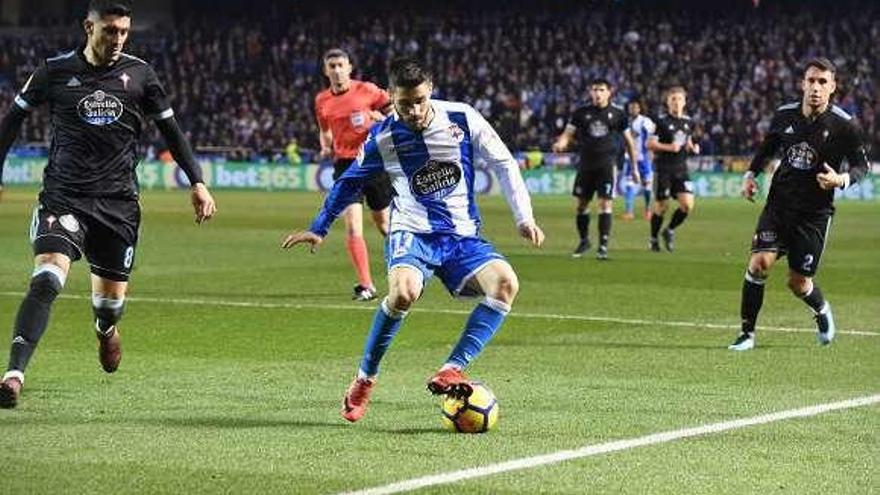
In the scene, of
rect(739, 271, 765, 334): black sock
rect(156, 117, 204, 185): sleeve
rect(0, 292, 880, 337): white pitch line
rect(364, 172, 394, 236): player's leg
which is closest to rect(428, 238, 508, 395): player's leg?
rect(156, 117, 204, 185): sleeve

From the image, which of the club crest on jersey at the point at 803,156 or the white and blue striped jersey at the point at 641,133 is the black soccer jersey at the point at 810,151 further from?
the white and blue striped jersey at the point at 641,133

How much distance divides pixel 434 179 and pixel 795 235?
445cm

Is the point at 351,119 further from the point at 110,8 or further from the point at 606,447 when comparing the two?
the point at 606,447

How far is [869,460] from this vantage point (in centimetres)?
805

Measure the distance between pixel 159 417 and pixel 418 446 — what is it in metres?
1.65

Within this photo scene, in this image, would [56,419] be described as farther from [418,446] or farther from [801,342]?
[801,342]

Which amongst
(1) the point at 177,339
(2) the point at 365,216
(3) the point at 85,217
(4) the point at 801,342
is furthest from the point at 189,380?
(2) the point at 365,216

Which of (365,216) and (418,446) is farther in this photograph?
(365,216)

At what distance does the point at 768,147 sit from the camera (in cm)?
1322

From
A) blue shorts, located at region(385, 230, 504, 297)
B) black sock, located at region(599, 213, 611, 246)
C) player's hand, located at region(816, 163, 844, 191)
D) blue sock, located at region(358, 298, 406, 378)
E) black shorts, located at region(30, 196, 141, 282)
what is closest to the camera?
blue sock, located at region(358, 298, 406, 378)

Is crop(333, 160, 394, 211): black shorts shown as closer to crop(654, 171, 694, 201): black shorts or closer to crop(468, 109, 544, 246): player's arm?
crop(468, 109, 544, 246): player's arm

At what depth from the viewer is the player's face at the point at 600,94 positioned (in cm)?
2353

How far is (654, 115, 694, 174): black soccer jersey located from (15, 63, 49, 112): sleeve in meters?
15.7

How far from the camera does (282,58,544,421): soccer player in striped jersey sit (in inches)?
367
